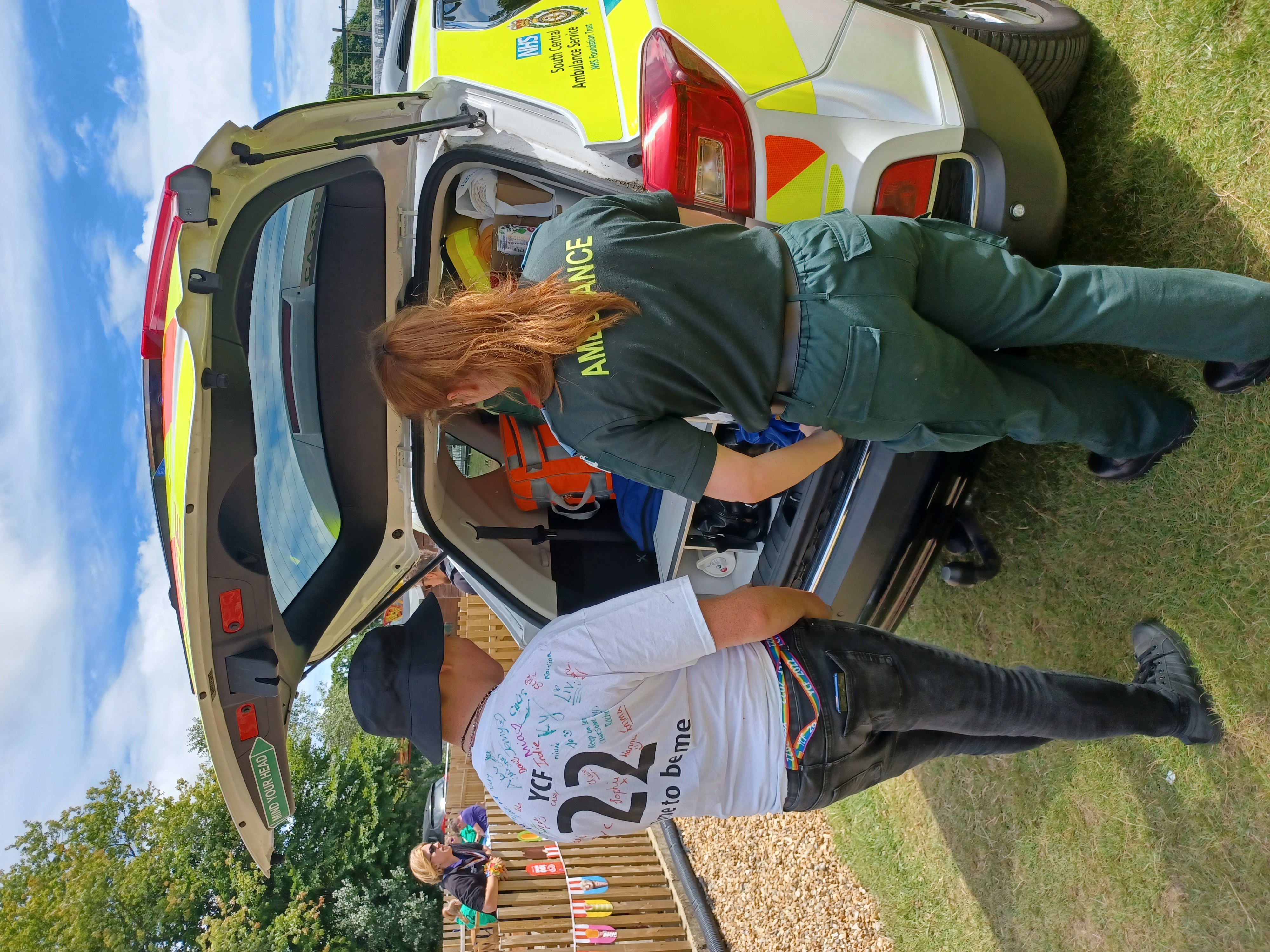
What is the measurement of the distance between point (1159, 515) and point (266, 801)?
109 inches

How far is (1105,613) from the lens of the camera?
268cm

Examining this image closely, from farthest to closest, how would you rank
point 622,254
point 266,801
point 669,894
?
point 669,894, point 266,801, point 622,254

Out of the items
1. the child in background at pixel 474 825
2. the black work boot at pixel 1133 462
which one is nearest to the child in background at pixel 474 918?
the child in background at pixel 474 825

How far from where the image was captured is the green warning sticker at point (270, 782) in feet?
6.71

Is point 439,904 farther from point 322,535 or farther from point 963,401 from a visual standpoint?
point 963,401

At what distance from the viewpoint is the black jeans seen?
1904mm

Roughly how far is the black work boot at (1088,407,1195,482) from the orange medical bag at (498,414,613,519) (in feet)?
5.78

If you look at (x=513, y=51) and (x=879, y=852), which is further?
(x=879, y=852)

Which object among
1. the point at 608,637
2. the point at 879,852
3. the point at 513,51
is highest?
the point at 513,51

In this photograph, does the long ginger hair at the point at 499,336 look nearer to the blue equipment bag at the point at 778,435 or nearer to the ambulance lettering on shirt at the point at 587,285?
the ambulance lettering on shirt at the point at 587,285

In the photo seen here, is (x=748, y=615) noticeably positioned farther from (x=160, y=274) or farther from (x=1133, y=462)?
(x=160, y=274)

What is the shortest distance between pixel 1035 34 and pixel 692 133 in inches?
52.4

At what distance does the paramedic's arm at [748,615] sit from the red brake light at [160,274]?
161cm

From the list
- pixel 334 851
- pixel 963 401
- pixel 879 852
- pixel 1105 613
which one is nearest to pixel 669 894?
pixel 879 852
